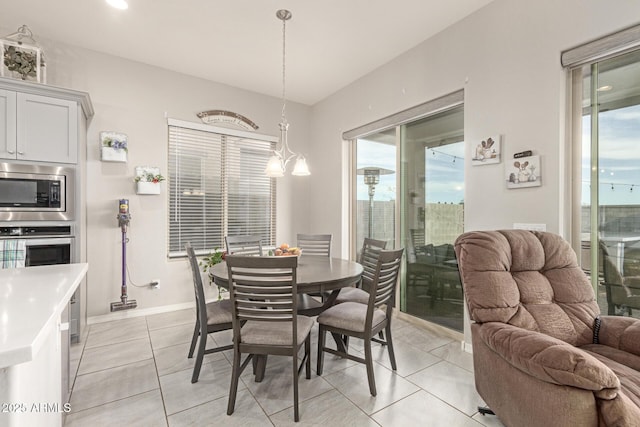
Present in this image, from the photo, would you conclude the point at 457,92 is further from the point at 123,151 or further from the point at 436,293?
the point at 123,151

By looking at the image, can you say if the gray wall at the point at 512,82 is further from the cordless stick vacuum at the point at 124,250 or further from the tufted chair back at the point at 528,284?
the cordless stick vacuum at the point at 124,250

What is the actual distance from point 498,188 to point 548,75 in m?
0.88

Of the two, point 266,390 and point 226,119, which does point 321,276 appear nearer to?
point 266,390

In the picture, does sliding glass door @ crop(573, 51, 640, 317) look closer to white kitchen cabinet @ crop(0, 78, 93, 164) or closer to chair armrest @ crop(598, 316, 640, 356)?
chair armrest @ crop(598, 316, 640, 356)

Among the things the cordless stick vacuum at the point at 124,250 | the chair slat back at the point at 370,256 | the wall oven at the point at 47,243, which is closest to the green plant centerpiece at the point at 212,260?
the cordless stick vacuum at the point at 124,250

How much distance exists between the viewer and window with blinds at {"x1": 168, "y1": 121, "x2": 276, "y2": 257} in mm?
3869

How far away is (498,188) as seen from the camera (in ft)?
8.21

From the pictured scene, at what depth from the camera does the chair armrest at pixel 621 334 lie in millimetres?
1553

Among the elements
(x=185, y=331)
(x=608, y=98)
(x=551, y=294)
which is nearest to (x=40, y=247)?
(x=185, y=331)

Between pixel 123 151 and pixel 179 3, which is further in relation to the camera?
pixel 123 151

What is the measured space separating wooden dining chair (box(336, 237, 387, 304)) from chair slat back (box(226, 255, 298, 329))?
3.05ft

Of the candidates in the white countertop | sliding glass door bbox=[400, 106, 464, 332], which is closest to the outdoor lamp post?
sliding glass door bbox=[400, 106, 464, 332]

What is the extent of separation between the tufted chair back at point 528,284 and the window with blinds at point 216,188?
3.21m

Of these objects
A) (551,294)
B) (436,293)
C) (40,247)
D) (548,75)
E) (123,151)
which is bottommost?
(436,293)
